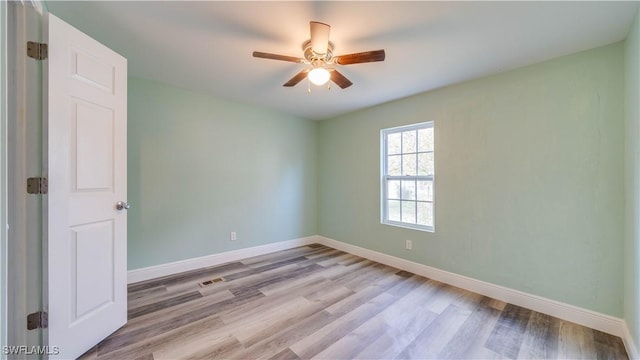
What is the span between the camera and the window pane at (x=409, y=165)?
3301 mm

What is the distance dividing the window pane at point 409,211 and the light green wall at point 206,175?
1794 mm

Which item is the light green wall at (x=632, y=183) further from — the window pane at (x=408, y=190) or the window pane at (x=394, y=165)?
the window pane at (x=394, y=165)

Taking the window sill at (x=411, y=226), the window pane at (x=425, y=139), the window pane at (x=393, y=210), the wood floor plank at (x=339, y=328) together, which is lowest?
the wood floor plank at (x=339, y=328)

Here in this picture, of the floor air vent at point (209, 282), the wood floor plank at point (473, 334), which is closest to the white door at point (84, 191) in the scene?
the floor air vent at point (209, 282)

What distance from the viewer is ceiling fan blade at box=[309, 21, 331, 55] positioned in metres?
1.51

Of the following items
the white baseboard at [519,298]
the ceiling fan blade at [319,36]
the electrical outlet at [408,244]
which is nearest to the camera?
the ceiling fan blade at [319,36]

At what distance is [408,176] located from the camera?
335 cm

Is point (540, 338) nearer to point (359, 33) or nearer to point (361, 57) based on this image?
point (361, 57)

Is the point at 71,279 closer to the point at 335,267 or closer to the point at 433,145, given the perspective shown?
the point at 335,267

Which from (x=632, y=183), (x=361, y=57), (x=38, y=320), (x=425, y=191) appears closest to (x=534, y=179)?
(x=632, y=183)

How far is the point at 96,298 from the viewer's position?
177 centimetres

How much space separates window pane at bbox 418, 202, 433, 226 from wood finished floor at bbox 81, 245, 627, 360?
701 millimetres

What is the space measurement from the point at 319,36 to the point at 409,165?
7.43 ft

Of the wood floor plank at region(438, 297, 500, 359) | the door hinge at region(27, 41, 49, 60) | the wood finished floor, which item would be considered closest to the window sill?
the wood finished floor
